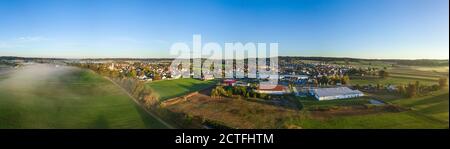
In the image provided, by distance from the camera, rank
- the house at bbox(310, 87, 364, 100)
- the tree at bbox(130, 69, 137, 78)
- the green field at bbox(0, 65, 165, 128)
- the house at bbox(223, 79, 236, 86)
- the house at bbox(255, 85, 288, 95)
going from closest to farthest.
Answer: the green field at bbox(0, 65, 165, 128), the house at bbox(310, 87, 364, 100), the house at bbox(255, 85, 288, 95), the house at bbox(223, 79, 236, 86), the tree at bbox(130, 69, 137, 78)

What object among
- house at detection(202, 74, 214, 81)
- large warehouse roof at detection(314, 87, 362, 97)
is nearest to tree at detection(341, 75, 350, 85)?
large warehouse roof at detection(314, 87, 362, 97)

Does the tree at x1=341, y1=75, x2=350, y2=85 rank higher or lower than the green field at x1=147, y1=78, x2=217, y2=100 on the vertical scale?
higher

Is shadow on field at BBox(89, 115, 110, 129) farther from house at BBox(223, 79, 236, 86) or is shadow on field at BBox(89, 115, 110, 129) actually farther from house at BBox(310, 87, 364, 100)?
house at BBox(310, 87, 364, 100)

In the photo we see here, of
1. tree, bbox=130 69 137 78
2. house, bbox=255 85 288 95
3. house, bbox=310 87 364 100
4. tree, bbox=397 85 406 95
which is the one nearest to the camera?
tree, bbox=397 85 406 95

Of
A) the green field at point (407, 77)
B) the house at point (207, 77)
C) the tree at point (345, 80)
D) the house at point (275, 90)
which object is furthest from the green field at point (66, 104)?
the green field at point (407, 77)

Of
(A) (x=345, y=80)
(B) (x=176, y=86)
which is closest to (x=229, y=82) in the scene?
(B) (x=176, y=86)
